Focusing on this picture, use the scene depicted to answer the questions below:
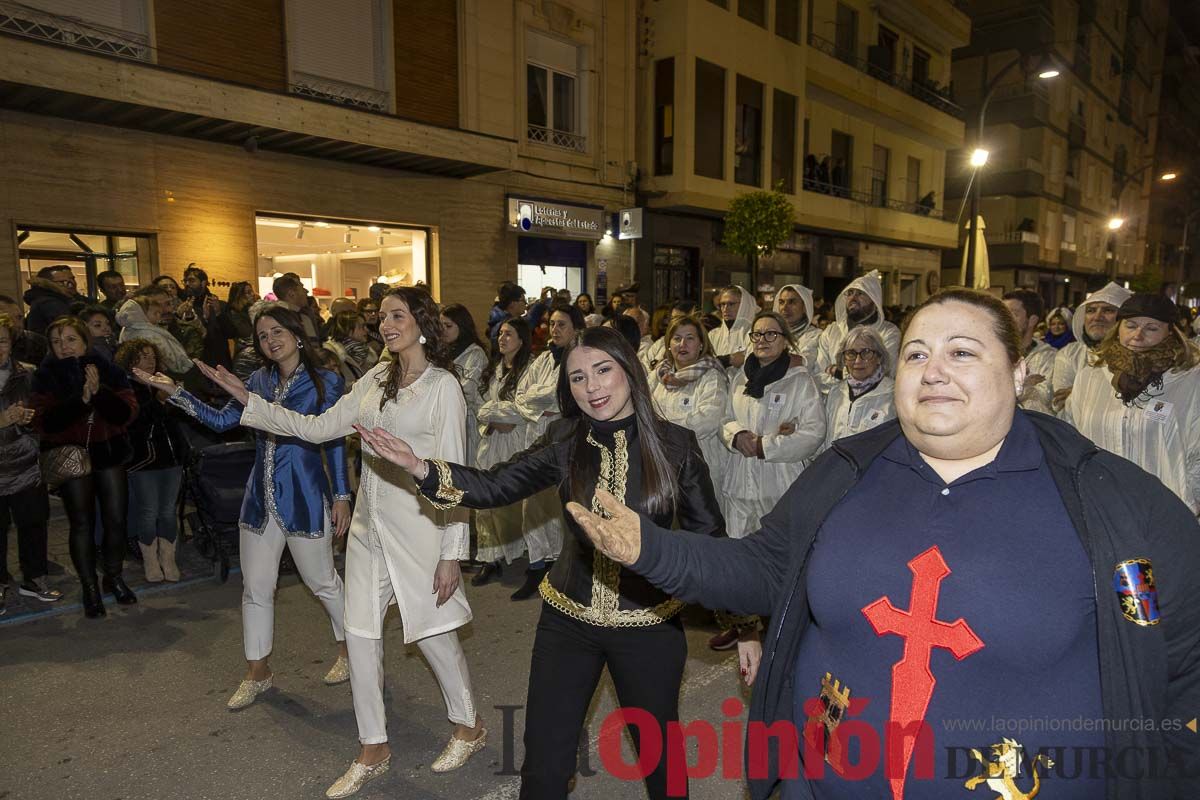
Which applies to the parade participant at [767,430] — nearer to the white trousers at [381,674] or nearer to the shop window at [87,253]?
the white trousers at [381,674]

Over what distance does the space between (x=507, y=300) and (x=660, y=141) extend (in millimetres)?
12280

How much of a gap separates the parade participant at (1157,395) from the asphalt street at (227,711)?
2.97 metres

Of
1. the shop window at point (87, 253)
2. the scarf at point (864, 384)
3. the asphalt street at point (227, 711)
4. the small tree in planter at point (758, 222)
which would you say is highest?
the small tree in planter at point (758, 222)

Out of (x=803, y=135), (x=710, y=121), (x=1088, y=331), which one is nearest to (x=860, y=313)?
(x=1088, y=331)

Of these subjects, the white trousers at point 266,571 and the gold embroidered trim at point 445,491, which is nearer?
the gold embroidered trim at point 445,491

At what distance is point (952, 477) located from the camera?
1.82 m

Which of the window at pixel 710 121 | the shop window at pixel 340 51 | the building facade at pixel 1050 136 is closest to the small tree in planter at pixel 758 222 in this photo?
the window at pixel 710 121

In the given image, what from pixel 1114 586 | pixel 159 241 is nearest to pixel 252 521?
pixel 1114 586

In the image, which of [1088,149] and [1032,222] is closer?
[1032,222]

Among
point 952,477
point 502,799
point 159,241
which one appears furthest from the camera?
point 159,241

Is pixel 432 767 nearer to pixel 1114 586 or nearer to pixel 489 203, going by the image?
pixel 1114 586

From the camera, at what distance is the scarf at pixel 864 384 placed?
16.9 ft

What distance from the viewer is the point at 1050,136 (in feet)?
123

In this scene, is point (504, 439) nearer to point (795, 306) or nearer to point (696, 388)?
point (696, 388)
